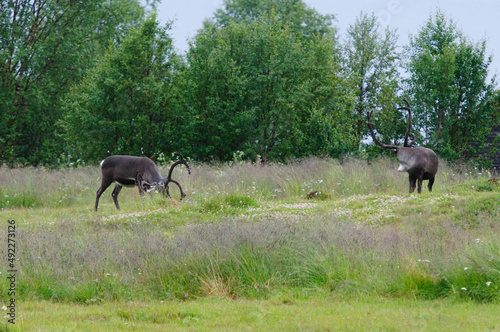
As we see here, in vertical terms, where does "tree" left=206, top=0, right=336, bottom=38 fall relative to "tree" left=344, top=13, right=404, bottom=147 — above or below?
above

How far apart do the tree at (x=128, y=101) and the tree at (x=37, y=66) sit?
6836 millimetres

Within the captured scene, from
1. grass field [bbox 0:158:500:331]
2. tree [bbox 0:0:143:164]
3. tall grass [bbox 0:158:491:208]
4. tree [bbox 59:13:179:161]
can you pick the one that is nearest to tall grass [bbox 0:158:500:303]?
grass field [bbox 0:158:500:331]

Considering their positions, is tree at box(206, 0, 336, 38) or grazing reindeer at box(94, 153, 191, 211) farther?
tree at box(206, 0, 336, 38)

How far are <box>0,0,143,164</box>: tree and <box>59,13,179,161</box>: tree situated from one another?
269 inches

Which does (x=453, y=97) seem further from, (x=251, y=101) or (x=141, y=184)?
(x=141, y=184)

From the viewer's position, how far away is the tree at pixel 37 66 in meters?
31.6

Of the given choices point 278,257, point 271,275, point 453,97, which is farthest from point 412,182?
point 453,97

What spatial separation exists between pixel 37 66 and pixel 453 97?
2273 cm

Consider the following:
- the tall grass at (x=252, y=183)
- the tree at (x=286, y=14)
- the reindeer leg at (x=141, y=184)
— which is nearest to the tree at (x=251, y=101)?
the tall grass at (x=252, y=183)

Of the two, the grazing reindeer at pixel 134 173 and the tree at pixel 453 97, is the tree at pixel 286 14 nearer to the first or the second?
the tree at pixel 453 97

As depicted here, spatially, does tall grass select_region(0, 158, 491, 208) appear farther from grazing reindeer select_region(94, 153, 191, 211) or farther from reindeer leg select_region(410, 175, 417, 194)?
grazing reindeer select_region(94, 153, 191, 211)

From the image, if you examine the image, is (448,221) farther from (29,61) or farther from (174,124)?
(29,61)

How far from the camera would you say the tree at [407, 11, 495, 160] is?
26.4 m

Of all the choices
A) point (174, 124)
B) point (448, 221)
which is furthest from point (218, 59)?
point (448, 221)
